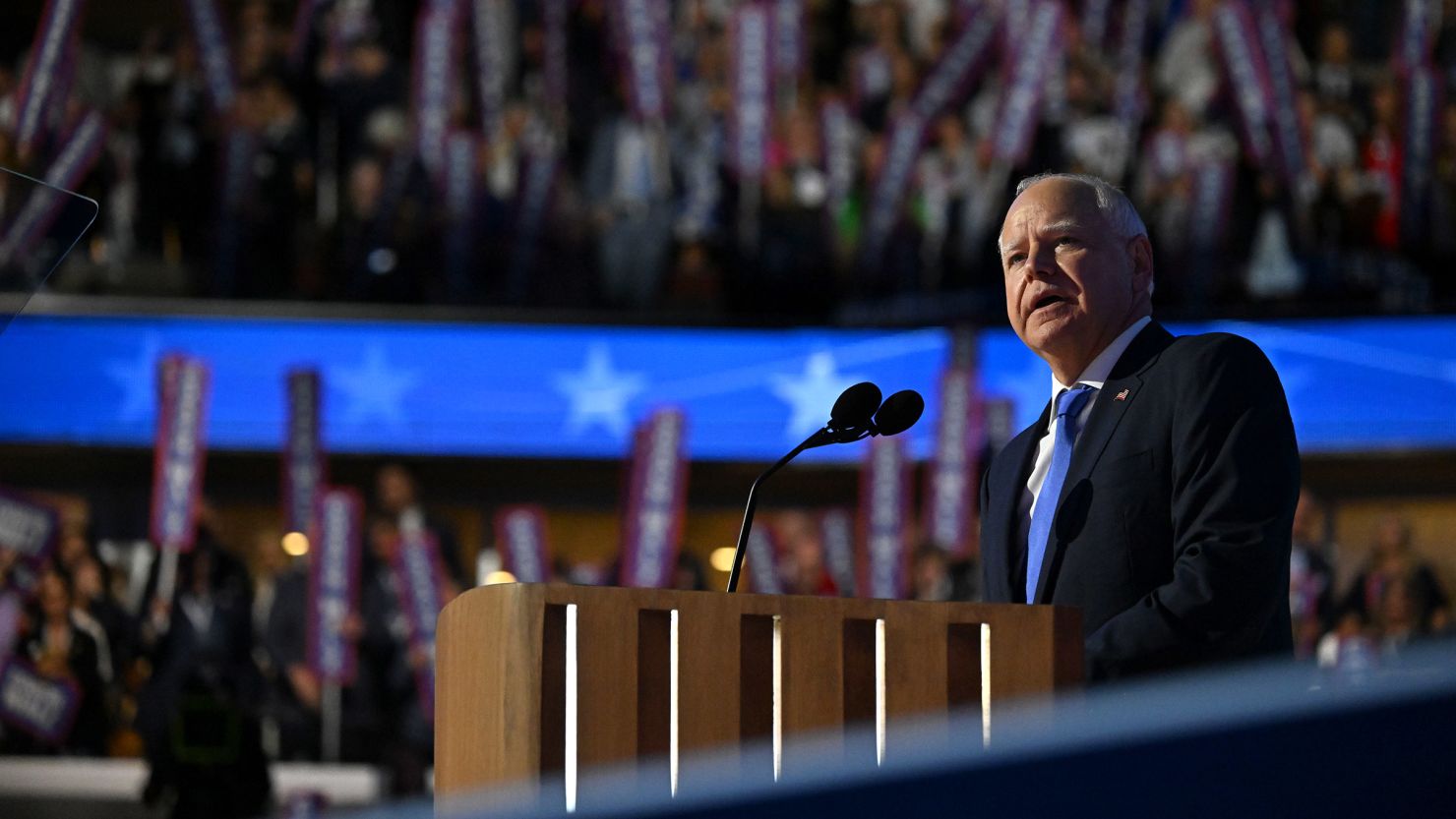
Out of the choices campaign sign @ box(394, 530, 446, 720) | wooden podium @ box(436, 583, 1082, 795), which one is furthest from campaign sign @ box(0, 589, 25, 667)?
wooden podium @ box(436, 583, 1082, 795)

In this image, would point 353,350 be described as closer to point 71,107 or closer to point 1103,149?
point 71,107

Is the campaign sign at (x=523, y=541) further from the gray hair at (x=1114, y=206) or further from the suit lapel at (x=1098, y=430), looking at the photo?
the suit lapel at (x=1098, y=430)

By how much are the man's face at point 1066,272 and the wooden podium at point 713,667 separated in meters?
0.71

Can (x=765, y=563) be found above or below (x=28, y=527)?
below

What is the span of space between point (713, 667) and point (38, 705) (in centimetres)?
701

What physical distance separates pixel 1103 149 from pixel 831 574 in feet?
7.86

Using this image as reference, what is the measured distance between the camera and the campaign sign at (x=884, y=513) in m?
8.68

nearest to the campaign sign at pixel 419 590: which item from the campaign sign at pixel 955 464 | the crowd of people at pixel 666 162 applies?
the crowd of people at pixel 666 162

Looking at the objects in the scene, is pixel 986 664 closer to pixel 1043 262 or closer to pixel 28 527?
pixel 1043 262

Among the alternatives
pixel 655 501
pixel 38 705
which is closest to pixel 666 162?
pixel 655 501

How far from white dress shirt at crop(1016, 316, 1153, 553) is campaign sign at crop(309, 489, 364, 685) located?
6444 millimetres

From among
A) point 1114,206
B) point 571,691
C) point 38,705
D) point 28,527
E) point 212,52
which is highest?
point 212,52

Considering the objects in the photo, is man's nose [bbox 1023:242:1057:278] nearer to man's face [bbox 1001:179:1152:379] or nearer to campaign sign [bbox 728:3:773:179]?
man's face [bbox 1001:179:1152:379]

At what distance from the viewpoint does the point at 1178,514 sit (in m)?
2.01
